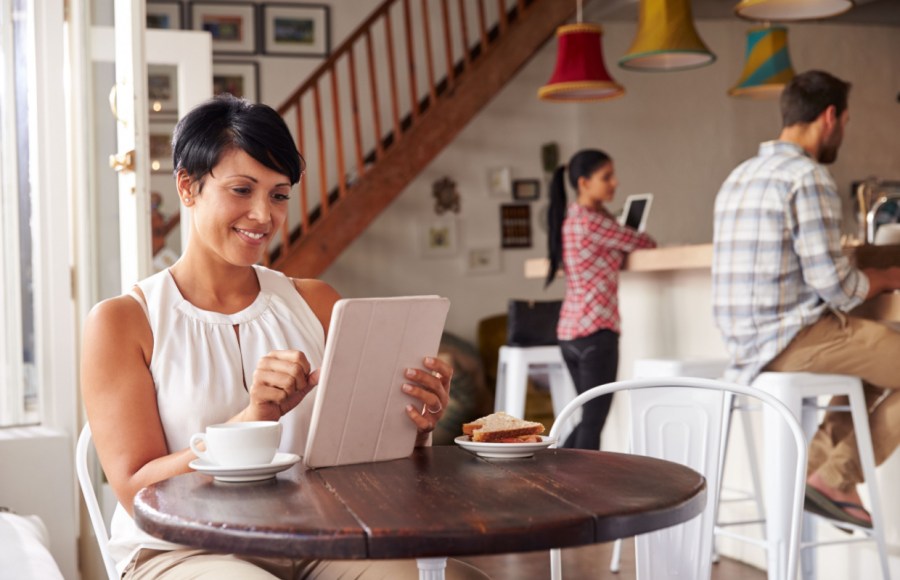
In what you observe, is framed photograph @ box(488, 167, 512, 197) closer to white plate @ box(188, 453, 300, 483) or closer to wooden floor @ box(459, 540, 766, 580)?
wooden floor @ box(459, 540, 766, 580)

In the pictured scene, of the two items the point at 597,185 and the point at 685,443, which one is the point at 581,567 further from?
the point at 597,185

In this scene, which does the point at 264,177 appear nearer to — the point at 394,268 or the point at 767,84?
the point at 767,84

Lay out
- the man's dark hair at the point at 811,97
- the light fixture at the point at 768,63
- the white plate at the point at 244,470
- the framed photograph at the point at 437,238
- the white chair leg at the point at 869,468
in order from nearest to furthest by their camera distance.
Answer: the white plate at the point at 244,470, the white chair leg at the point at 869,468, the man's dark hair at the point at 811,97, the light fixture at the point at 768,63, the framed photograph at the point at 437,238

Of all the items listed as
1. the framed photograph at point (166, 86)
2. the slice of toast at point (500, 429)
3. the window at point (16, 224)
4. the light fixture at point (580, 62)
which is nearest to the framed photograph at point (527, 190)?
the light fixture at point (580, 62)

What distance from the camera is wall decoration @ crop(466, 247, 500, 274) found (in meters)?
7.93

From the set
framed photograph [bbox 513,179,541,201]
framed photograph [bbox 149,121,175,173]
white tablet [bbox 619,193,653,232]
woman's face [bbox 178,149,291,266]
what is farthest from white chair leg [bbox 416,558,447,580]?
framed photograph [bbox 513,179,541,201]

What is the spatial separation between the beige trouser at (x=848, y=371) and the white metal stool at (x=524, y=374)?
158cm

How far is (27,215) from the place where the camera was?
3.06 meters

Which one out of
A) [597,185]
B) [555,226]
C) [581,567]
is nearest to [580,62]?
[597,185]

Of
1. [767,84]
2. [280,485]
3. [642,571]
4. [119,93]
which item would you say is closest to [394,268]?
[767,84]

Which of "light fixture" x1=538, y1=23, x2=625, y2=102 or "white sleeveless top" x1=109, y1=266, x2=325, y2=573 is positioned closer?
"white sleeveless top" x1=109, y1=266, x2=325, y2=573

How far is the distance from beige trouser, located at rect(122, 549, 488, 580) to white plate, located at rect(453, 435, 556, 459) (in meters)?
0.17

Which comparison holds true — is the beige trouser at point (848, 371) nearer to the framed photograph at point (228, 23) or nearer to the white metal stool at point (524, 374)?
the white metal stool at point (524, 374)

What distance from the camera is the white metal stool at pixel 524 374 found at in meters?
4.75
